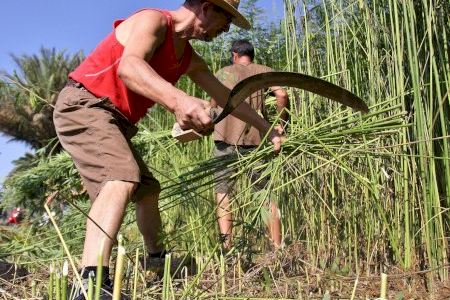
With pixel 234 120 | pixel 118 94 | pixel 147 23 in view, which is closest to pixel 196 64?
pixel 118 94

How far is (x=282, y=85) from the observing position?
1.75 m

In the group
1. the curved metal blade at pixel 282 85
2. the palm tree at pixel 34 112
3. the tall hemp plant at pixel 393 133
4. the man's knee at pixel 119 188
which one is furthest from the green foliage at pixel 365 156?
the palm tree at pixel 34 112

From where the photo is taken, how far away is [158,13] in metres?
1.81

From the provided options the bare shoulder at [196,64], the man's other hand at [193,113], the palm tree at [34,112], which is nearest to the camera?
the man's other hand at [193,113]

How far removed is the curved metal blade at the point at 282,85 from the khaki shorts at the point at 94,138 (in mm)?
382

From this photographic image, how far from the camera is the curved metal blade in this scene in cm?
154

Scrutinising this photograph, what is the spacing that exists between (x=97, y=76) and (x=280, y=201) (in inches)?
42.6

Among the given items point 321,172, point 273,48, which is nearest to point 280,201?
point 321,172

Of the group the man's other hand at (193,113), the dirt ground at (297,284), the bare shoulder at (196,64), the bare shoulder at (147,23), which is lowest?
the dirt ground at (297,284)

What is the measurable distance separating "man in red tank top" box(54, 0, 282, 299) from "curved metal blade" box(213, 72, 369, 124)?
0.34ft

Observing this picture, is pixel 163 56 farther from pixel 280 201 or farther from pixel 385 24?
pixel 280 201

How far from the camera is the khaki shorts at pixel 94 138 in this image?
5.86 feet

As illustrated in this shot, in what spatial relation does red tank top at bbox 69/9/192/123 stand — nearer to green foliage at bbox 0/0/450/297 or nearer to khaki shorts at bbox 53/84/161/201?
khaki shorts at bbox 53/84/161/201

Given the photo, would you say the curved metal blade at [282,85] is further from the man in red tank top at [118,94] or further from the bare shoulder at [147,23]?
the bare shoulder at [147,23]
